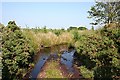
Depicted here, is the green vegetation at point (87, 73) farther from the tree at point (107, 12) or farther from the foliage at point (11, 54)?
the tree at point (107, 12)

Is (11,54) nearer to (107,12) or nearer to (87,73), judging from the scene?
(87,73)

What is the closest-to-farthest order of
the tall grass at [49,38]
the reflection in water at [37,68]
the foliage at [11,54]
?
the foliage at [11,54]
the reflection in water at [37,68]
the tall grass at [49,38]

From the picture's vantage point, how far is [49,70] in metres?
21.5

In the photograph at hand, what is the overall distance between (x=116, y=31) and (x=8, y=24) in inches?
410

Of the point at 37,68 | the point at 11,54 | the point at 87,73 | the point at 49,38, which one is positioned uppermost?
the point at 11,54

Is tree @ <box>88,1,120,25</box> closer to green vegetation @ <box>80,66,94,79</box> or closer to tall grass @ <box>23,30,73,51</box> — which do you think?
tall grass @ <box>23,30,73,51</box>

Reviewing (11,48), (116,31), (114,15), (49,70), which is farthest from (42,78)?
(114,15)

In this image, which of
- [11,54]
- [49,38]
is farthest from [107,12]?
[11,54]

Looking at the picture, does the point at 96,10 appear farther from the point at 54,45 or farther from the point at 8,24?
the point at 8,24

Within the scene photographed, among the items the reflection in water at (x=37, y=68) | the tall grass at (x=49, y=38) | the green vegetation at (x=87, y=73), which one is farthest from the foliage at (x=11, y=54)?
the tall grass at (x=49, y=38)

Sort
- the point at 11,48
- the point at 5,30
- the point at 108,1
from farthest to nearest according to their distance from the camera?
the point at 108,1
the point at 5,30
the point at 11,48

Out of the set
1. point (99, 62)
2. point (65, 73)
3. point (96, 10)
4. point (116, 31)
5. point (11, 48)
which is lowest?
point (65, 73)

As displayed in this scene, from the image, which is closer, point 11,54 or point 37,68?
point 11,54

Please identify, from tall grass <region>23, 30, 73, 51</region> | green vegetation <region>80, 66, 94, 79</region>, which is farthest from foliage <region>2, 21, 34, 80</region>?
tall grass <region>23, 30, 73, 51</region>
